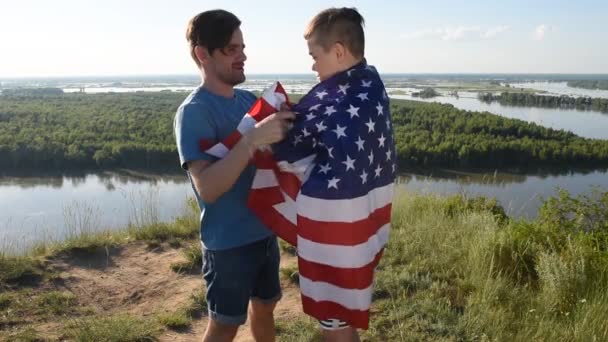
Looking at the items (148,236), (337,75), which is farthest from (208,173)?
(148,236)

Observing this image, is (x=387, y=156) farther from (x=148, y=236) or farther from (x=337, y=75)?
(x=148, y=236)

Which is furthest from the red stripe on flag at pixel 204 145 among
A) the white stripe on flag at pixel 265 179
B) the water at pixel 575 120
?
the water at pixel 575 120

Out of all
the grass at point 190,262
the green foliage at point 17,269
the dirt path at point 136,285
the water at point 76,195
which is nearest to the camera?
the dirt path at point 136,285

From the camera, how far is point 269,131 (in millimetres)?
1689

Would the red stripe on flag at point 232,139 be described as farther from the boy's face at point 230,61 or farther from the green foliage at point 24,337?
the green foliage at point 24,337

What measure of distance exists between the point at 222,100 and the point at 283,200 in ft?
1.56

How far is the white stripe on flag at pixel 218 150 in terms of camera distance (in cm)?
177

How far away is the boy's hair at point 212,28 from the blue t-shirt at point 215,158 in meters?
0.19

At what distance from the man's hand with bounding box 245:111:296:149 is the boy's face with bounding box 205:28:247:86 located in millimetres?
283

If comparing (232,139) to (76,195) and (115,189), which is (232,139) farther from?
(76,195)

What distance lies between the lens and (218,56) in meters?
1.85

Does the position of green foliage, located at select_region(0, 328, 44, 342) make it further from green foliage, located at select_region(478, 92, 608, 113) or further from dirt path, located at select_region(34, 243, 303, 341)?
green foliage, located at select_region(478, 92, 608, 113)

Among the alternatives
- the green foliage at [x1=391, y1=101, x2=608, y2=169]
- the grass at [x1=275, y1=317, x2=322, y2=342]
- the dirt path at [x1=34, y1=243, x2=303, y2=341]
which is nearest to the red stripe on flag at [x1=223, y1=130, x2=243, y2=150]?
the grass at [x1=275, y1=317, x2=322, y2=342]

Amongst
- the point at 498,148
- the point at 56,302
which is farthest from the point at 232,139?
the point at 498,148
